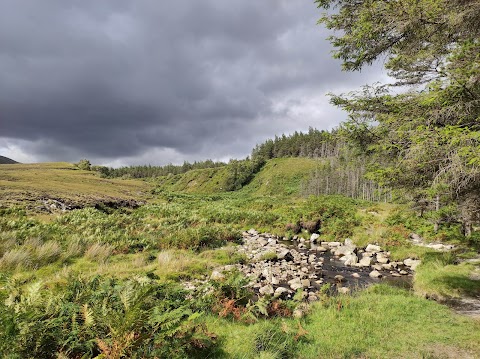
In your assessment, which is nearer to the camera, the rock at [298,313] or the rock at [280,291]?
the rock at [298,313]

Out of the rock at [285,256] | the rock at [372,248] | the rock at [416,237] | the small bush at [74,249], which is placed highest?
the rock at [416,237]

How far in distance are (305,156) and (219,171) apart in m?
41.4

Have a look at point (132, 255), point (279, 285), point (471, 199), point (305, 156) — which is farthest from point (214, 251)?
point (305, 156)

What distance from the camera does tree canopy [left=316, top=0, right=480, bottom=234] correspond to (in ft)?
16.2

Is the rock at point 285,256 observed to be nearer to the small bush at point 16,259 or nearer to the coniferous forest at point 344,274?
the coniferous forest at point 344,274

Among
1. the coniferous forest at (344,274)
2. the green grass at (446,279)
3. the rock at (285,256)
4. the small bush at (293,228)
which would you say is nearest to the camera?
the coniferous forest at (344,274)

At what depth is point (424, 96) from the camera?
19.5 feet

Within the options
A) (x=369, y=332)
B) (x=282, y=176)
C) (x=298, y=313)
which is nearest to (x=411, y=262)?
(x=369, y=332)

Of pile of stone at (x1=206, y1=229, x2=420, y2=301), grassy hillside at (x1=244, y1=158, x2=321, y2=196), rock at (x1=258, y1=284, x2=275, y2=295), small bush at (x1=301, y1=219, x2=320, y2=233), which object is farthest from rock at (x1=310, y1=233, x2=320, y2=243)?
grassy hillside at (x1=244, y1=158, x2=321, y2=196)

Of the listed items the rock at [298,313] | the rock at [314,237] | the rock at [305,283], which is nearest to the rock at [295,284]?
the rock at [305,283]

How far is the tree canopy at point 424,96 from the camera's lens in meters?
4.94

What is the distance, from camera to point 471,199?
6031mm

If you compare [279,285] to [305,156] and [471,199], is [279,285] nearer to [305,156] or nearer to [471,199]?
[471,199]

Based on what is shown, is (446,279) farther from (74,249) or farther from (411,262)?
(74,249)
